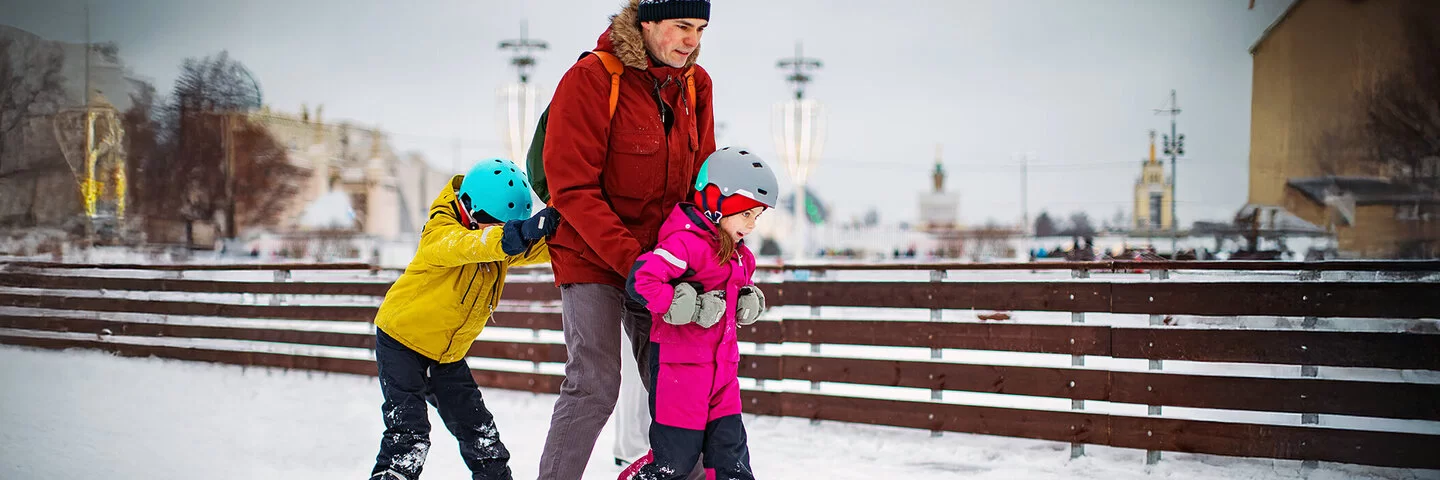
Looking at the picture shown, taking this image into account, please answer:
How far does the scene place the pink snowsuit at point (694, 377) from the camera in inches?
90.2

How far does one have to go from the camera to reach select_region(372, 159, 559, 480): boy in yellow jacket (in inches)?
104

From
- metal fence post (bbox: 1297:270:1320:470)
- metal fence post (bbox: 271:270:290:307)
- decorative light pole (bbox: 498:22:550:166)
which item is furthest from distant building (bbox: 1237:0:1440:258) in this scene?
decorative light pole (bbox: 498:22:550:166)

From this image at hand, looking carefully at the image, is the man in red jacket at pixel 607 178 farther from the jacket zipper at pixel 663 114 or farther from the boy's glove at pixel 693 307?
the boy's glove at pixel 693 307

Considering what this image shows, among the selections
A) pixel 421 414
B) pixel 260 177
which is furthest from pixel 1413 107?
pixel 260 177

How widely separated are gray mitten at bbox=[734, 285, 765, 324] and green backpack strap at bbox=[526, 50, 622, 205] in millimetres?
579

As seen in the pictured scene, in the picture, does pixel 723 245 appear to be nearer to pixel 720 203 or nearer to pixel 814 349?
pixel 720 203

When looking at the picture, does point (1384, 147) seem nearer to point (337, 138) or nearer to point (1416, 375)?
point (1416, 375)

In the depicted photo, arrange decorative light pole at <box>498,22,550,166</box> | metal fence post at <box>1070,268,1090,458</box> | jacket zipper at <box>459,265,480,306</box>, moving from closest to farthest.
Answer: jacket zipper at <box>459,265,480,306</box> < metal fence post at <box>1070,268,1090,458</box> < decorative light pole at <box>498,22,550,166</box>

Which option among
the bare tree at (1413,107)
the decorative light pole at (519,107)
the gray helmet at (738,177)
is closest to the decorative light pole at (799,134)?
the decorative light pole at (519,107)

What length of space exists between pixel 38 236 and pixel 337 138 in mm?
7982

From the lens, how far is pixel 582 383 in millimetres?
2264

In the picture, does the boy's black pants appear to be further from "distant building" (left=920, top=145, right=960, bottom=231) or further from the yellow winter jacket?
"distant building" (left=920, top=145, right=960, bottom=231)

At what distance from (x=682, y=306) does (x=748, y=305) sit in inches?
12.0

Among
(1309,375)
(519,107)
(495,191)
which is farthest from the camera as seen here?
(519,107)
